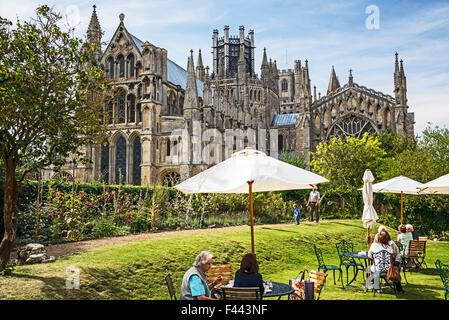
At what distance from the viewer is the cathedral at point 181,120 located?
34.3 m

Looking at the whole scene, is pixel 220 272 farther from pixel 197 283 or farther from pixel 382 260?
pixel 382 260

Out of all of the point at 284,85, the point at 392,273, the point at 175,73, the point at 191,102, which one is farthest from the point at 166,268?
the point at 284,85

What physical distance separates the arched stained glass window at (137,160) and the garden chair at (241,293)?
30587 millimetres

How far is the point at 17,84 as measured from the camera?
9.05 m

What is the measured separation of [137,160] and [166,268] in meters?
26.2

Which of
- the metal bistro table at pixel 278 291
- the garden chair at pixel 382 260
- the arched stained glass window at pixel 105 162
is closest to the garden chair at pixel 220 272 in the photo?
the metal bistro table at pixel 278 291

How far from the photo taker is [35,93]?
899 centimetres

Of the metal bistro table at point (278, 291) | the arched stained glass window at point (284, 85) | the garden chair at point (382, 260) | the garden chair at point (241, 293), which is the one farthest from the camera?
the arched stained glass window at point (284, 85)

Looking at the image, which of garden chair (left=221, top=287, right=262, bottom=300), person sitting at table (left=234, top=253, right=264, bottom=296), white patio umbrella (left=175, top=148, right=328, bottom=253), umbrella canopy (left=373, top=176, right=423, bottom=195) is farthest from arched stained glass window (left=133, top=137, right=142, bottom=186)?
garden chair (left=221, top=287, right=262, bottom=300)

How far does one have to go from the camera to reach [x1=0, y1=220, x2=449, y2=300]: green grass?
28.0ft

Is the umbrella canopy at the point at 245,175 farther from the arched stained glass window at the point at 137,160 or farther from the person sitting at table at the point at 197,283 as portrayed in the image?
the arched stained glass window at the point at 137,160

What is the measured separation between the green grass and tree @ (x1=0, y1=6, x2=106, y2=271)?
136cm

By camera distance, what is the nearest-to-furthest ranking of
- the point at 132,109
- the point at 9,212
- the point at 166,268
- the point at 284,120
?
the point at 9,212 < the point at 166,268 < the point at 132,109 < the point at 284,120
